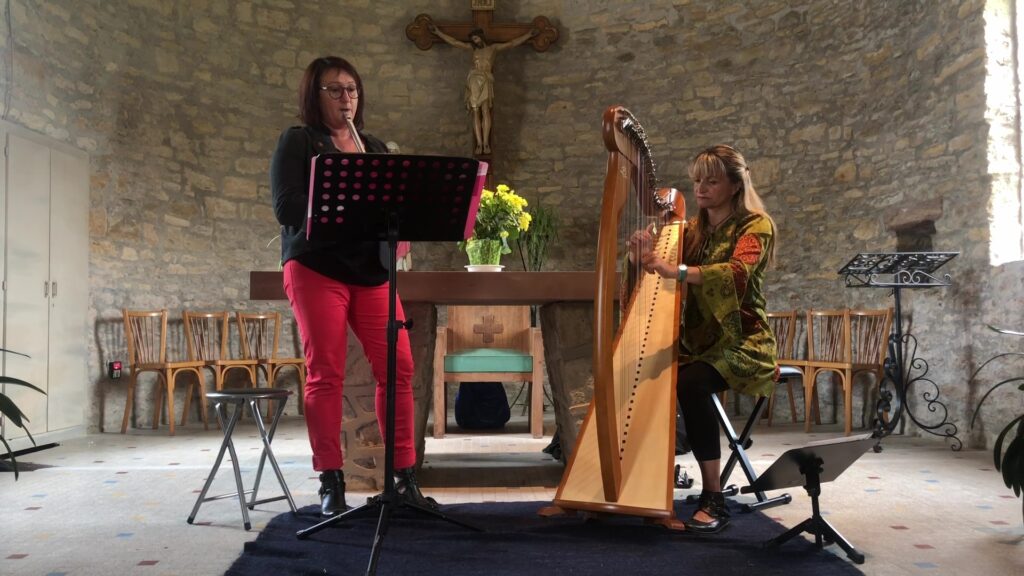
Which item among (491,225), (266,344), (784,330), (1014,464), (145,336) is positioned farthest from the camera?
(266,344)

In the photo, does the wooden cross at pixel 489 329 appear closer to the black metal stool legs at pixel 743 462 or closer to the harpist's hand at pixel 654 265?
the black metal stool legs at pixel 743 462

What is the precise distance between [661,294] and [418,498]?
108 centimetres

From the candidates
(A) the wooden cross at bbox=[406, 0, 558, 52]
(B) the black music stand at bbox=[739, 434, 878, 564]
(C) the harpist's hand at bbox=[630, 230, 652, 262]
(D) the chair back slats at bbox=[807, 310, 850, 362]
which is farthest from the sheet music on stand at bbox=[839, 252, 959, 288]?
(A) the wooden cross at bbox=[406, 0, 558, 52]

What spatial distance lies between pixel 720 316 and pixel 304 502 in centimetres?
172

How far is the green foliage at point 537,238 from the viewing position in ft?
21.7

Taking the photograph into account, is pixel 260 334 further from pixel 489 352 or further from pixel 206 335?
pixel 489 352

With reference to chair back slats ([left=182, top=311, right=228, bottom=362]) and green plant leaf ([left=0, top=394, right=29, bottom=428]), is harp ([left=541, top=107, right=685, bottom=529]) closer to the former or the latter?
green plant leaf ([left=0, top=394, right=29, bottom=428])

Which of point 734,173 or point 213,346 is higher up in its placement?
point 734,173

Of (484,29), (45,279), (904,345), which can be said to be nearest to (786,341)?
(904,345)

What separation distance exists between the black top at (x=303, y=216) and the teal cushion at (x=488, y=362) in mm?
2131

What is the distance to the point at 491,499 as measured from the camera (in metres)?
3.22

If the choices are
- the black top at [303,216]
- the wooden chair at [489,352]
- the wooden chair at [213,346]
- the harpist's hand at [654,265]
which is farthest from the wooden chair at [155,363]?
the harpist's hand at [654,265]

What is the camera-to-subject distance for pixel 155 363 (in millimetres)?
5562

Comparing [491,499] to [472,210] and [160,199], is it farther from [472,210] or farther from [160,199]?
[160,199]
